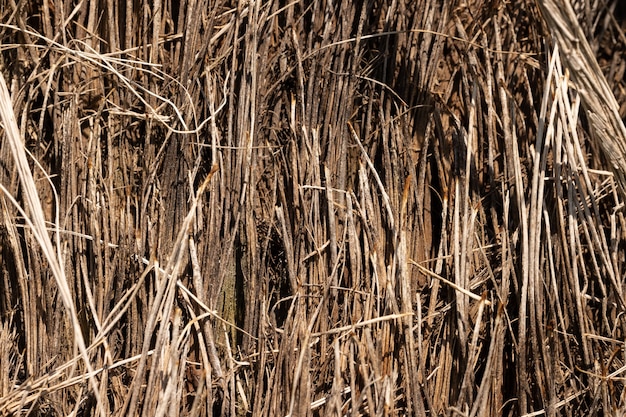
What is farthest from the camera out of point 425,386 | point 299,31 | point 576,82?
point 299,31

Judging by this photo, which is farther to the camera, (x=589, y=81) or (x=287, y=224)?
(x=287, y=224)

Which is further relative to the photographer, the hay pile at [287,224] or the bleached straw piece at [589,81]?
the hay pile at [287,224]

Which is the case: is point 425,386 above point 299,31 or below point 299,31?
below

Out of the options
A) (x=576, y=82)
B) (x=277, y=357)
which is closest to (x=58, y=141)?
(x=277, y=357)

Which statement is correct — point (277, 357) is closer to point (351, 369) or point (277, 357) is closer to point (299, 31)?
point (351, 369)

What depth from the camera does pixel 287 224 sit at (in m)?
1.37

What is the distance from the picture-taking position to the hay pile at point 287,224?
1306 mm

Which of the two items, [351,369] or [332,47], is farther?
[332,47]

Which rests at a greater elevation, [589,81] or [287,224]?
[589,81]

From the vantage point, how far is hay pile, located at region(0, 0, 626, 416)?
131 centimetres

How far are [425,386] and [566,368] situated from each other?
30 centimetres

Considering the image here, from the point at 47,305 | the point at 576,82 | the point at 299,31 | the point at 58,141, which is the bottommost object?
the point at 47,305

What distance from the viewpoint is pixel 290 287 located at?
136 cm

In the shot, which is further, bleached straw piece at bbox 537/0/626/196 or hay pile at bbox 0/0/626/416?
hay pile at bbox 0/0/626/416
